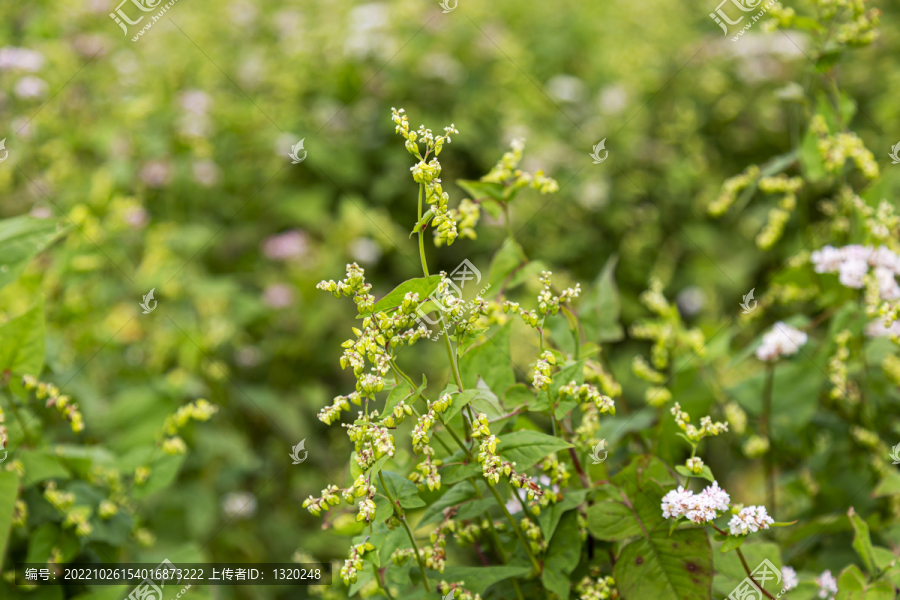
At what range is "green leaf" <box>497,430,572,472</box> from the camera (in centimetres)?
95

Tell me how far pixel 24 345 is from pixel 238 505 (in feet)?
3.76

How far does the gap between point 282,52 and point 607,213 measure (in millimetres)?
2006

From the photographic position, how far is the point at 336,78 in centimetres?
319

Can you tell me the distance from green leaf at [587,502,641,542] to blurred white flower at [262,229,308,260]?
7.07 ft

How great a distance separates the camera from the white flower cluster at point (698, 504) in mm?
923

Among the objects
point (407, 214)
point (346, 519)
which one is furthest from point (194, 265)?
point (346, 519)

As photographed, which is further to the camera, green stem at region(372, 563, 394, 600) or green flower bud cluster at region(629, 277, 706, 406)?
green flower bud cluster at region(629, 277, 706, 406)

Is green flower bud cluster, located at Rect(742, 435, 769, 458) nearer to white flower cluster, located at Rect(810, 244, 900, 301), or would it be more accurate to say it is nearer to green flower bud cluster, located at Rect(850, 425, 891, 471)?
green flower bud cluster, located at Rect(850, 425, 891, 471)

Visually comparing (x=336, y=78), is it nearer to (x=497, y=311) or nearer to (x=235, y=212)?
(x=235, y=212)
